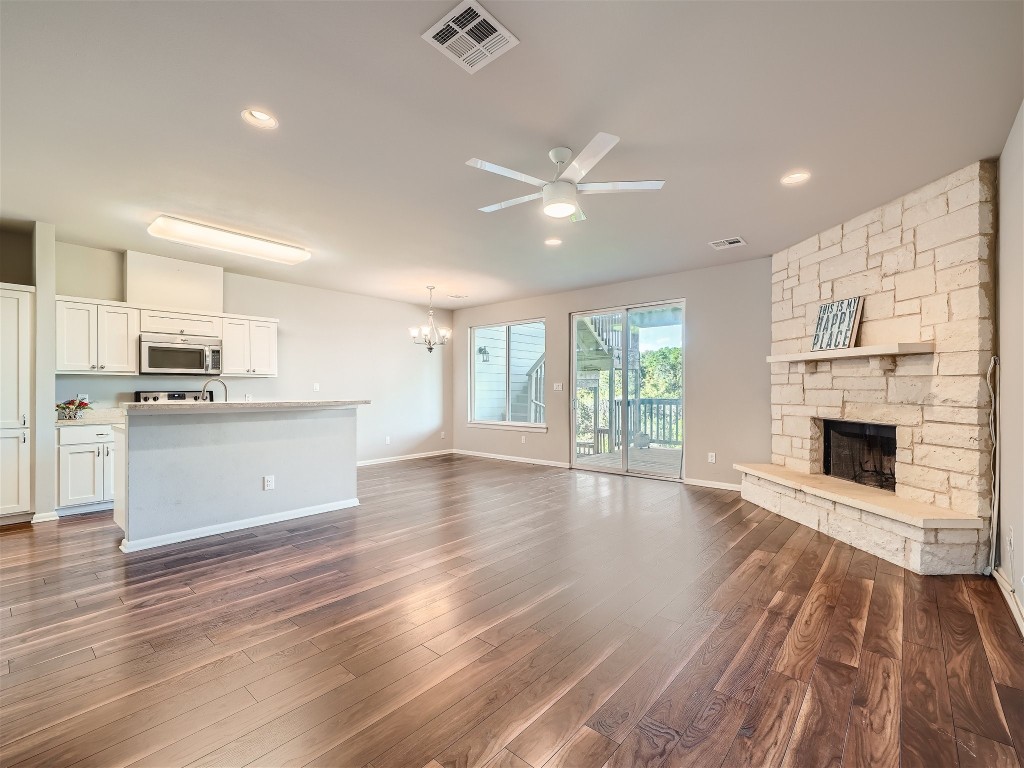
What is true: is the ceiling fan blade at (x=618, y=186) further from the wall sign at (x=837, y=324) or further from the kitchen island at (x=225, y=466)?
the kitchen island at (x=225, y=466)

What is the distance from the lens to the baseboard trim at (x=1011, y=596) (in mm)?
2349

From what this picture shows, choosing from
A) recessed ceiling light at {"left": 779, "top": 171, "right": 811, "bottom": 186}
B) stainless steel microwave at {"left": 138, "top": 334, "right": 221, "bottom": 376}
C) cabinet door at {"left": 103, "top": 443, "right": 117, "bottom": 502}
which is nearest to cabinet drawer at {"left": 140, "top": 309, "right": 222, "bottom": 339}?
stainless steel microwave at {"left": 138, "top": 334, "right": 221, "bottom": 376}

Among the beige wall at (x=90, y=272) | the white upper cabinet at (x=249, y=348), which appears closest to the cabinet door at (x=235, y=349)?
the white upper cabinet at (x=249, y=348)

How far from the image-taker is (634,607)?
256cm

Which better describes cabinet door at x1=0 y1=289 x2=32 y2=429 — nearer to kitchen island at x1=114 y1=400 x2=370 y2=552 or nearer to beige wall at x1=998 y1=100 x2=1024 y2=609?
kitchen island at x1=114 y1=400 x2=370 y2=552

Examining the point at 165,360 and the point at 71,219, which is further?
the point at 165,360

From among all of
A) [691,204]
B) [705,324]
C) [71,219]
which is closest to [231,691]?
[691,204]

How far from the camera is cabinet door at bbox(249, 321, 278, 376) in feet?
18.9

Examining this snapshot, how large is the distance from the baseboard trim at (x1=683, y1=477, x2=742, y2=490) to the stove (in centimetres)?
576

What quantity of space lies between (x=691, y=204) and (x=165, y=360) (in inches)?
217

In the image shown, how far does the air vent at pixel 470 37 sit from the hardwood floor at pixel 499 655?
2.67 metres

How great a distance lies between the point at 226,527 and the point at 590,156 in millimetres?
4017

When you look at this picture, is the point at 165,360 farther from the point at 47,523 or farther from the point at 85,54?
the point at 85,54

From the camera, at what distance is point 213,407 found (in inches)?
149
